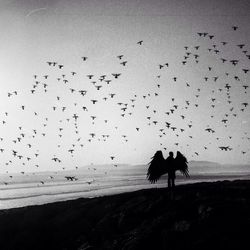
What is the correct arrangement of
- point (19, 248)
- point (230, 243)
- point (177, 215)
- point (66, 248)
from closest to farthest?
1. point (230, 243)
2. point (177, 215)
3. point (66, 248)
4. point (19, 248)

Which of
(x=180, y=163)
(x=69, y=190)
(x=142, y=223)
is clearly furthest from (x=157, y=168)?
(x=69, y=190)

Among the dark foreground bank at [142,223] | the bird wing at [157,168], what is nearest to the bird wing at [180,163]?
the bird wing at [157,168]

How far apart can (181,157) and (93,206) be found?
46.7 feet

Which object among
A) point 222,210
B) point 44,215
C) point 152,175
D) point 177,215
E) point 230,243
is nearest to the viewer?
point 230,243

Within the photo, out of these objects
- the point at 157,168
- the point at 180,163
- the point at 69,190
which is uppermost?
the point at 180,163

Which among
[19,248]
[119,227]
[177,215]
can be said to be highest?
[177,215]

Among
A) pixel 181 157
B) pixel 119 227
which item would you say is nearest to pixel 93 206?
pixel 119 227

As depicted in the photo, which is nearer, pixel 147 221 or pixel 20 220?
pixel 147 221

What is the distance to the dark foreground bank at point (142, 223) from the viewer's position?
1554 cm

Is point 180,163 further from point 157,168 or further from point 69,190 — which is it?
point 69,190

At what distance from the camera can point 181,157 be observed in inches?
795

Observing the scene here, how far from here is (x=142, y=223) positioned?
20188 millimetres

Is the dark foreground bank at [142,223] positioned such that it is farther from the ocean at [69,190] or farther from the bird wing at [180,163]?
the ocean at [69,190]

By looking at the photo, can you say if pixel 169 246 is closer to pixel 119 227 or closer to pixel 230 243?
pixel 230 243
